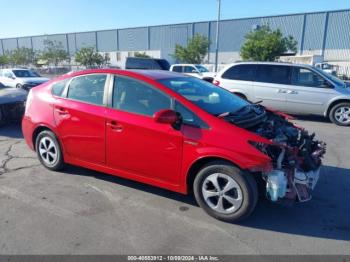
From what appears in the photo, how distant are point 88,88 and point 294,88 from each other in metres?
6.69

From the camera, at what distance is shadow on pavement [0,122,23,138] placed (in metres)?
7.38

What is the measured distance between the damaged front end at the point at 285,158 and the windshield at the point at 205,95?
224mm

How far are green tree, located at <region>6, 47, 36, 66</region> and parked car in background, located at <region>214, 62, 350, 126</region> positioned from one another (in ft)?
189

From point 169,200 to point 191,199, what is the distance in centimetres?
28

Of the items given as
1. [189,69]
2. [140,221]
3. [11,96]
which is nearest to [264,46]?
[189,69]

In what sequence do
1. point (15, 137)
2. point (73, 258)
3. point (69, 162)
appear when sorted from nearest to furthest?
1. point (73, 258)
2. point (69, 162)
3. point (15, 137)

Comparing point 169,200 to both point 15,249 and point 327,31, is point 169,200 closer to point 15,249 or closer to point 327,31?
point 15,249

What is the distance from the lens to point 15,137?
7.17m

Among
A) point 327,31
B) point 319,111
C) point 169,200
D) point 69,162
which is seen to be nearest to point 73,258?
point 169,200

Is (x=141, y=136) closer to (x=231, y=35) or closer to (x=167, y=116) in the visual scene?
(x=167, y=116)

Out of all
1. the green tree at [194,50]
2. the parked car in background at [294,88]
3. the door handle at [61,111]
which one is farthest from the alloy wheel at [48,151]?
the green tree at [194,50]

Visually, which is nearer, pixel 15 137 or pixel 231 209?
→ pixel 231 209

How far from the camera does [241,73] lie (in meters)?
9.82

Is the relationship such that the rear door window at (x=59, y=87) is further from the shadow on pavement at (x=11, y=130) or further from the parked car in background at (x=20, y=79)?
the parked car in background at (x=20, y=79)
